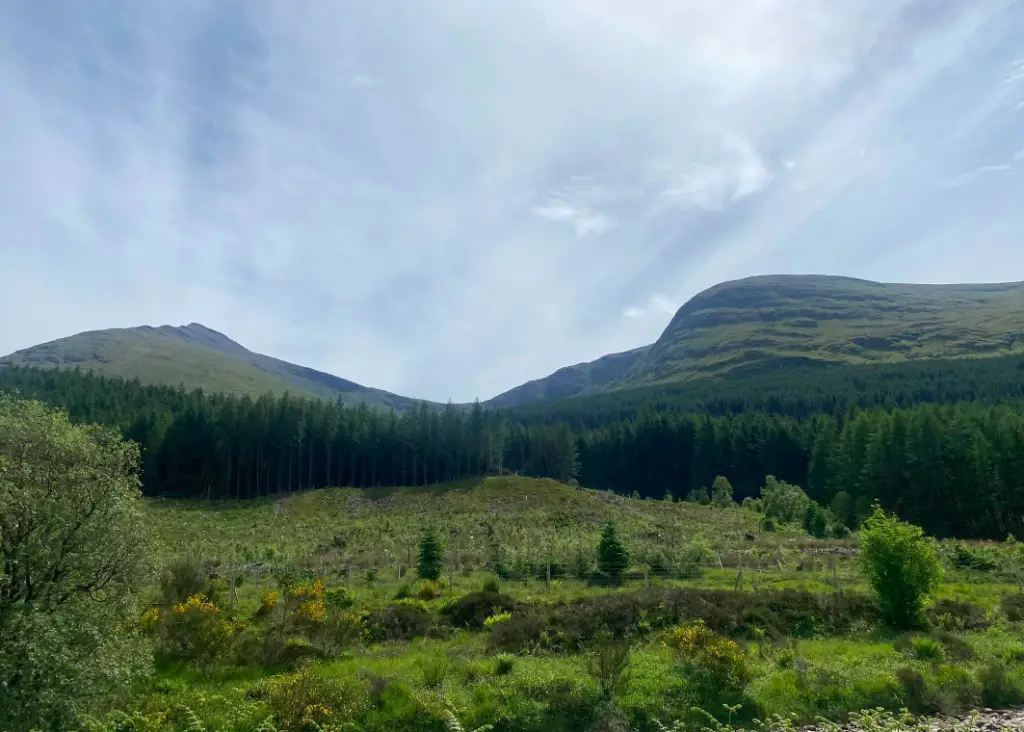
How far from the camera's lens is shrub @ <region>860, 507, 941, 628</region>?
2069 cm

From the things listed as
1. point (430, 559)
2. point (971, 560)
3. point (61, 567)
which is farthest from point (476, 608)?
point (971, 560)

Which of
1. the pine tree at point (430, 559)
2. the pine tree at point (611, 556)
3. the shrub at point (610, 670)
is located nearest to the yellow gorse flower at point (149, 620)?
the shrub at point (610, 670)

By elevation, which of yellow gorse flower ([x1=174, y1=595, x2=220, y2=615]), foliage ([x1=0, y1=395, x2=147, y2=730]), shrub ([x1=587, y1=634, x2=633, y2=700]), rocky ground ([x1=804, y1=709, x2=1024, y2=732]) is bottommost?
rocky ground ([x1=804, y1=709, x2=1024, y2=732])

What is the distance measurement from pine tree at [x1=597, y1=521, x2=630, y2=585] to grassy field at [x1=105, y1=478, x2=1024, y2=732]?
946mm

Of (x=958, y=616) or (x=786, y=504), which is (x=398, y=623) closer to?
(x=958, y=616)

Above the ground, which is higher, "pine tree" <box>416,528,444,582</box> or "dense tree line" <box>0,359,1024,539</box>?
"dense tree line" <box>0,359,1024,539</box>

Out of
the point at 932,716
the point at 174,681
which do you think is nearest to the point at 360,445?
the point at 174,681

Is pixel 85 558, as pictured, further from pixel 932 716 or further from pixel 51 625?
pixel 932 716

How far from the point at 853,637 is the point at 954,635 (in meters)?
3.20

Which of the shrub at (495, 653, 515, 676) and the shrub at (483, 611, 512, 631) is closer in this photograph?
the shrub at (495, 653, 515, 676)

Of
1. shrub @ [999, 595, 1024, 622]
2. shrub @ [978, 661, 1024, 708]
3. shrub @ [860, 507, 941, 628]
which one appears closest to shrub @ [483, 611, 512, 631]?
shrub @ [860, 507, 941, 628]

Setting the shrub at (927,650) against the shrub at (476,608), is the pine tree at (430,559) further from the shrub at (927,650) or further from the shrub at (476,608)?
the shrub at (927,650)

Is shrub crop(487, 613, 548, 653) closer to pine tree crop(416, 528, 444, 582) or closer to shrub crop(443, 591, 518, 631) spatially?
shrub crop(443, 591, 518, 631)

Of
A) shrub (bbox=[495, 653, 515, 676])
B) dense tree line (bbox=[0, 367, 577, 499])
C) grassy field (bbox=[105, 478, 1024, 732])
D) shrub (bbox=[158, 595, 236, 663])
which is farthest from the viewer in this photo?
dense tree line (bbox=[0, 367, 577, 499])
